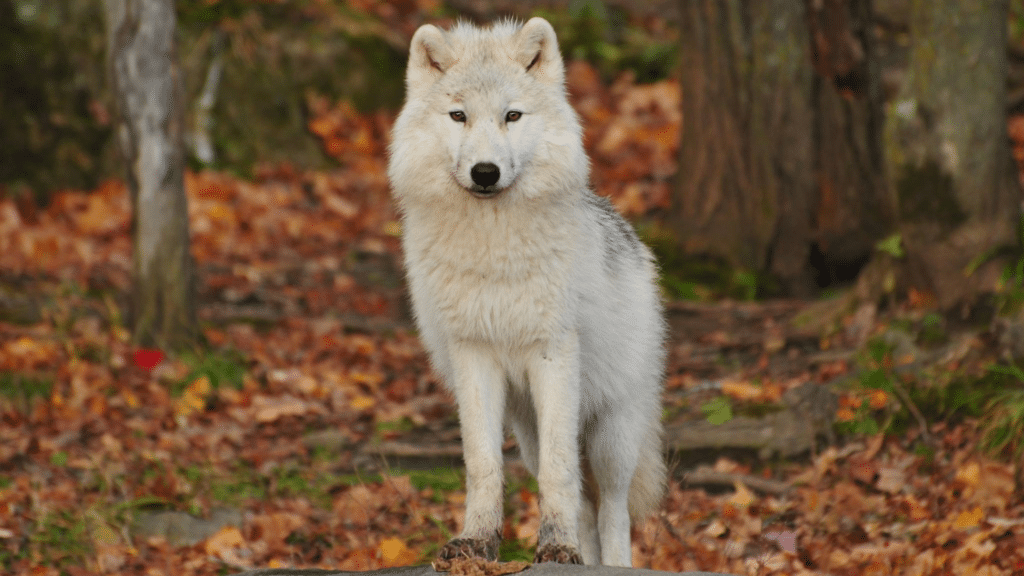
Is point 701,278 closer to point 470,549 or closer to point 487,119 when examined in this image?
point 487,119

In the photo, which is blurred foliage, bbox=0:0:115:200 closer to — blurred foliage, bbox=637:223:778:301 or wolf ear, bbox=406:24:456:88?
blurred foliage, bbox=637:223:778:301

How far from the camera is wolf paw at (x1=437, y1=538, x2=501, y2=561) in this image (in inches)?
165

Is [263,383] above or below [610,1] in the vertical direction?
below

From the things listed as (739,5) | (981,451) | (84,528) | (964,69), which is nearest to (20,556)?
(84,528)

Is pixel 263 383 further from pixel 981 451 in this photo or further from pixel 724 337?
pixel 981 451

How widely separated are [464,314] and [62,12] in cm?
885

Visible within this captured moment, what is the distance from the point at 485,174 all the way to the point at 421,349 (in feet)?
15.3

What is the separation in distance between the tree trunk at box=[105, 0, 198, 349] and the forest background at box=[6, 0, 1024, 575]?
115 mm

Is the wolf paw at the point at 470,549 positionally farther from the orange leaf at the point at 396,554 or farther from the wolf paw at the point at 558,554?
the orange leaf at the point at 396,554

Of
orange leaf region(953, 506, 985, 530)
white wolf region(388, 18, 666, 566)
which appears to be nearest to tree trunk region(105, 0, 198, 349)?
white wolf region(388, 18, 666, 566)

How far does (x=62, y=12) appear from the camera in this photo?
11.4 metres

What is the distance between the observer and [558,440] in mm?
4395

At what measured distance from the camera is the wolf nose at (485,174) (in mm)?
4172

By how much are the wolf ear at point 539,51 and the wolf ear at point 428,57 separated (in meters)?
0.31
